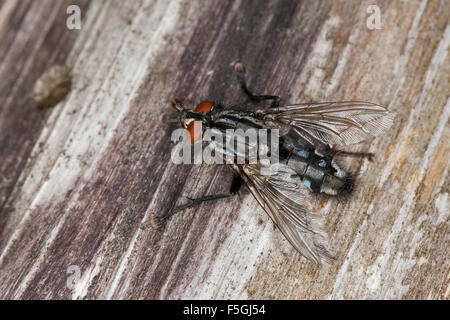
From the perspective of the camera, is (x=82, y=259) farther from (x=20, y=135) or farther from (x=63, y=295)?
(x=20, y=135)

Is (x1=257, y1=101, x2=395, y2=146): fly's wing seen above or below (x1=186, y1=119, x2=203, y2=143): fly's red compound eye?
above

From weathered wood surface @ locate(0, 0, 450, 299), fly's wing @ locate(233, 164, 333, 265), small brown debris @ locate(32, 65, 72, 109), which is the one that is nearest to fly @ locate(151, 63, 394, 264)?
fly's wing @ locate(233, 164, 333, 265)

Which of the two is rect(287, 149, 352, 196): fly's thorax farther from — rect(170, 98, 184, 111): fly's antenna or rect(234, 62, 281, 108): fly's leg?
rect(170, 98, 184, 111): fly's antenna

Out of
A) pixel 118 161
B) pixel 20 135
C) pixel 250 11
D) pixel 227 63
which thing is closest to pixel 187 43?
pixel 227 63

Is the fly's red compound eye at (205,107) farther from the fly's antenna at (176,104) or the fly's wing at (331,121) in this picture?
the fly's wing at (331,121)

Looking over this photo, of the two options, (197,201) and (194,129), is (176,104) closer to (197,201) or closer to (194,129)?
(194,129)

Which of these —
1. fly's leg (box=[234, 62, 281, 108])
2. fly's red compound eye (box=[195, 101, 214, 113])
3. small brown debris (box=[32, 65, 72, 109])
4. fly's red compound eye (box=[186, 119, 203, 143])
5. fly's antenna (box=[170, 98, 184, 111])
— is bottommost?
small brown debris (box=[32, 65, 72, 109])

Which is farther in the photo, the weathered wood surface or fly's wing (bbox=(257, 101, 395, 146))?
fly's wing (bbox=(257, 101, 395, 146))
